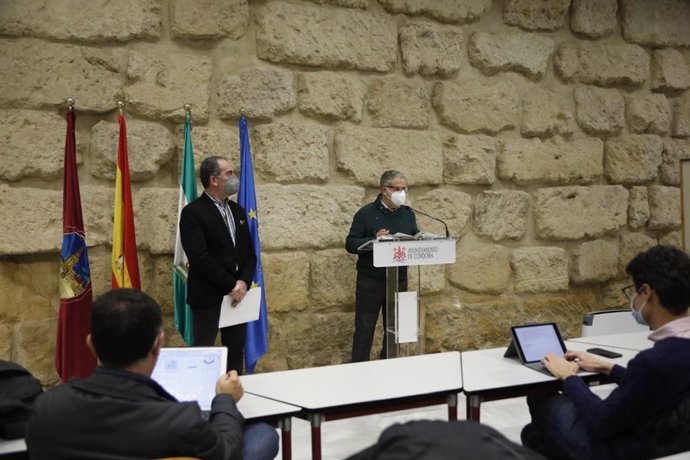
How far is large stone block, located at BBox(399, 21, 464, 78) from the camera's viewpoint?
15.8 ft

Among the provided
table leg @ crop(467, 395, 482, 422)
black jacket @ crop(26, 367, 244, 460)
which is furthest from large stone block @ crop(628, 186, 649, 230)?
black jacket @ crop(26, 367, 244, 460)

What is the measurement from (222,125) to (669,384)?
3138mm

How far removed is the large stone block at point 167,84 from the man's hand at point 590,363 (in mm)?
2694

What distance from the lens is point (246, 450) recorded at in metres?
1.97

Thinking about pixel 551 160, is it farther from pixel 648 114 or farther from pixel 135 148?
pixel 135 148

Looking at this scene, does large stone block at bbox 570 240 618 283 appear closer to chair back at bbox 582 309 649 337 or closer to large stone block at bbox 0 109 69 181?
chair back at bbox 582 309 649 337

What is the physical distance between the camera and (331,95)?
15.0ft

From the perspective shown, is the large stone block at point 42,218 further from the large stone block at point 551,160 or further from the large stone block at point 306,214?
the large stone block at point 551,160

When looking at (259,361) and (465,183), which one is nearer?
(259,361)

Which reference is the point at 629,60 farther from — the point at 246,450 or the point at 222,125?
the point at 246,450

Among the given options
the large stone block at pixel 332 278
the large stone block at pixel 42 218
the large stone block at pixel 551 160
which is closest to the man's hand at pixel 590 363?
the large stone block at pixel 332 278

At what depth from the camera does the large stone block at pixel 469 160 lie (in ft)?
16.4

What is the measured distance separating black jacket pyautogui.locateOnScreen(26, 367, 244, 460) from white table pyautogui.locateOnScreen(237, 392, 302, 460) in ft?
1.64

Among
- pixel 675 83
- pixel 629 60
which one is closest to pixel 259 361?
pixel 629 60
